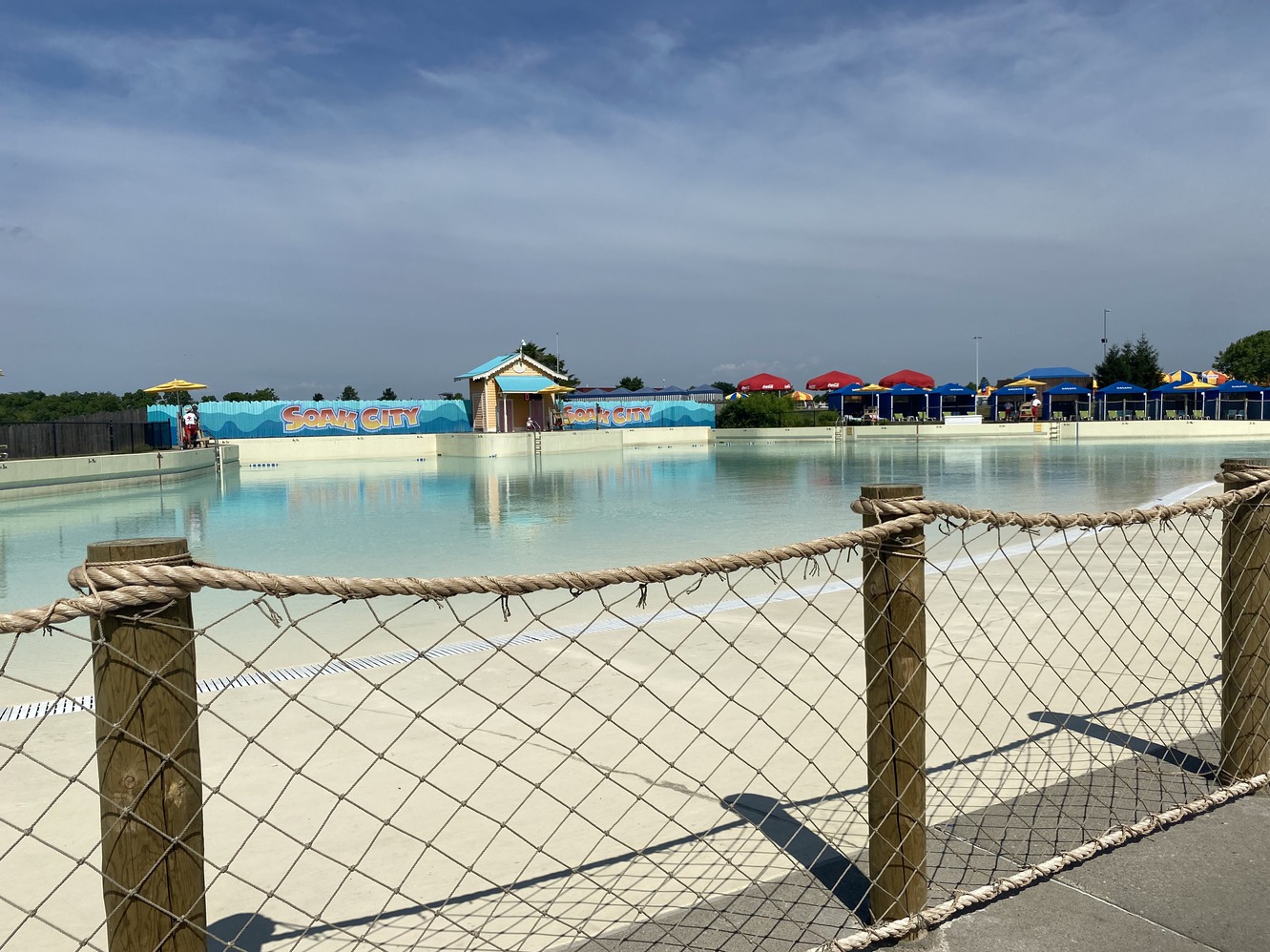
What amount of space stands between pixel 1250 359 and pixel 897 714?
7767cm

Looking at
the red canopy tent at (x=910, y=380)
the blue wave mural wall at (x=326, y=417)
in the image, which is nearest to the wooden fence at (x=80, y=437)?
the blue wave mural wall at (x=326, y=417)

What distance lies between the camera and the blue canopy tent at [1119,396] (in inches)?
1652

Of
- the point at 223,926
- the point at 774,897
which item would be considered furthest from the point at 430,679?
the point at 774,897

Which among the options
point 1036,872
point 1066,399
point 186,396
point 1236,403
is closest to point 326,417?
point 186,396

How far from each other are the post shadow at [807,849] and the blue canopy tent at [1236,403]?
159 ft

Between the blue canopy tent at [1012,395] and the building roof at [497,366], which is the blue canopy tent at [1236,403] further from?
→ the building roof at [497,366]

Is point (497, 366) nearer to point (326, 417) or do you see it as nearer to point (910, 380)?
point (326, 417)

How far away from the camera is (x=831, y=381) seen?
147 ft

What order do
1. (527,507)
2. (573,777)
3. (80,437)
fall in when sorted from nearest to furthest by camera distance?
(573,777)
(527,507)
(80,437)

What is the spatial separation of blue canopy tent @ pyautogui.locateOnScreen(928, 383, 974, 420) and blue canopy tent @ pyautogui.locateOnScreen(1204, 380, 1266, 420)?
35.8 feet

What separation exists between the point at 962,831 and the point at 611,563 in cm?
604

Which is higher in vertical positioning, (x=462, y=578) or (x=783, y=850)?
(x=462, y=578)

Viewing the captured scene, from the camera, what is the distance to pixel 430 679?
4.78 m

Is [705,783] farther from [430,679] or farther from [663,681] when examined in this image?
[430,679]
